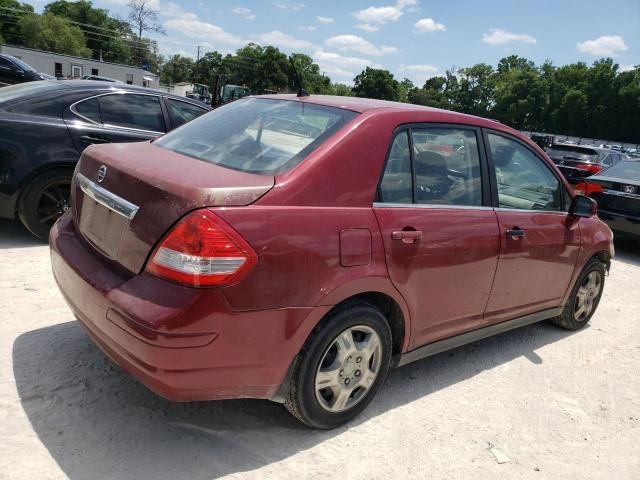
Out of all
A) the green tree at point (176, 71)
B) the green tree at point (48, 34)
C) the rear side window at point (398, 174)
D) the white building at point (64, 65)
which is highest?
the rear side window at point (398, 174)

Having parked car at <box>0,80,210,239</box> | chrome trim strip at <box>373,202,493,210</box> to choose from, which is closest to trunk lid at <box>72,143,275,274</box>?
chrome trim strip at <box>373,202,493,210</box>

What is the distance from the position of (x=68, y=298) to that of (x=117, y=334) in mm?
649

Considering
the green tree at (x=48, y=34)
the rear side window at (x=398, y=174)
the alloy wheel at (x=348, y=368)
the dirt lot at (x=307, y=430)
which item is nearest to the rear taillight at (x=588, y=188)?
the dirt lot at (x=307, y=430)

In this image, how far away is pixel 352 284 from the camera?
2576 mm

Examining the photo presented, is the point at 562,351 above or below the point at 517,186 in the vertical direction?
below

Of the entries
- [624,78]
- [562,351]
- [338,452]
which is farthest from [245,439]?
[624,78]

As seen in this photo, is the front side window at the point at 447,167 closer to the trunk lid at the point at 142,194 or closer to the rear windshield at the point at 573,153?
the trunk lid at the point at 142,194

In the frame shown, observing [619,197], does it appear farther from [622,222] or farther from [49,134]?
[49,134]

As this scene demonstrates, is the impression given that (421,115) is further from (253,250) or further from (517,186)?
(253,250)

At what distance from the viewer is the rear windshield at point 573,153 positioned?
618 inches

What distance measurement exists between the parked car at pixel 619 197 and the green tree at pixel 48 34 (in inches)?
A: 3428

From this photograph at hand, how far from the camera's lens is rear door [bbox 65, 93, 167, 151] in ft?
17.4

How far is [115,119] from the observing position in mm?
5645

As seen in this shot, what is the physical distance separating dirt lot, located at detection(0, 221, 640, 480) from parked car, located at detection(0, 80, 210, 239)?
117 cm
